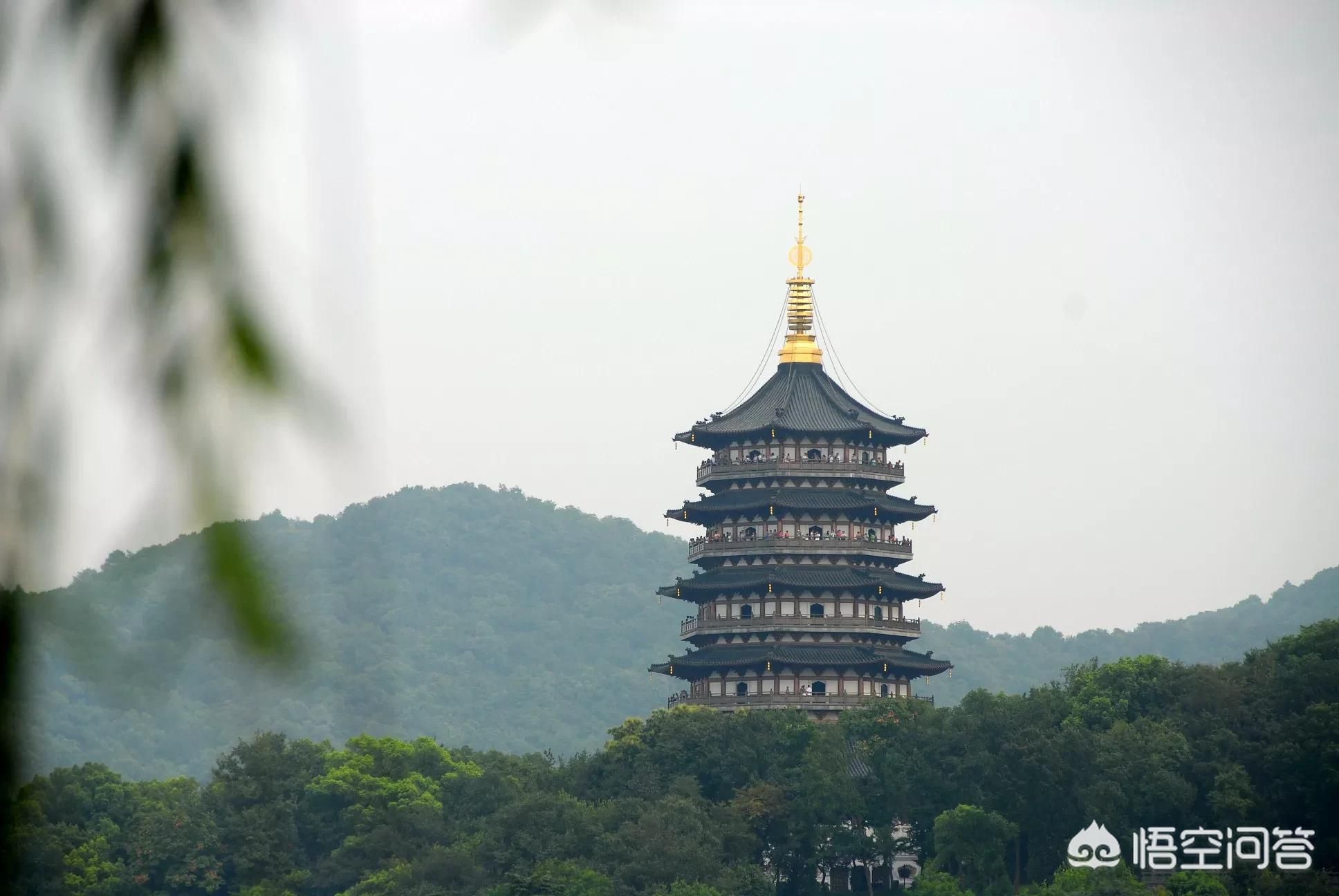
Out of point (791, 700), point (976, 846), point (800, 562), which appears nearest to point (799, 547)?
point (800, 562)

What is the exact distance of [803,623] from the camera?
56531 millimetres

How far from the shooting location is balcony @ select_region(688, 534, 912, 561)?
5716 cm

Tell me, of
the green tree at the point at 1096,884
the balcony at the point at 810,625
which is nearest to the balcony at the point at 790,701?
the balcony at the point at 810,625

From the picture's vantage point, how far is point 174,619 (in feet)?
9.65

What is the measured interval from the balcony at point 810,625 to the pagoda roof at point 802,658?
466mm

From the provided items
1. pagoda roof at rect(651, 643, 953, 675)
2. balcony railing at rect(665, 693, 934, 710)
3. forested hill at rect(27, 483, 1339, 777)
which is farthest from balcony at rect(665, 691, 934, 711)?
forested hill at rect(27, 483, 1339, 777)

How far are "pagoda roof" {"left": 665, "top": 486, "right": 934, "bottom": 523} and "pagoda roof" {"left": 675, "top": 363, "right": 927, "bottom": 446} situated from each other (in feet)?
5.21

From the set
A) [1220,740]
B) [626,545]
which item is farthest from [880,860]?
[626,545]

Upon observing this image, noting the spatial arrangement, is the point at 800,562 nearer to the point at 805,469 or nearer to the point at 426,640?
the point at 805,469

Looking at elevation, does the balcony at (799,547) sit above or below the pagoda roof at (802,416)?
below

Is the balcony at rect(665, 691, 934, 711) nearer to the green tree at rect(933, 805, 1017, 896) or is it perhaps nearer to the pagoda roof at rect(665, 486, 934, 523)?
the pagoda roof at rect(665, 486, 934, 523)

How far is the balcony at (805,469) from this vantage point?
2286 inches

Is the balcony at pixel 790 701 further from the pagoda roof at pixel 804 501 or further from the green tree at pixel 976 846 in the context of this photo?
the green tree at pixel 976 846

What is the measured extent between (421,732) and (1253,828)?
143 ft
